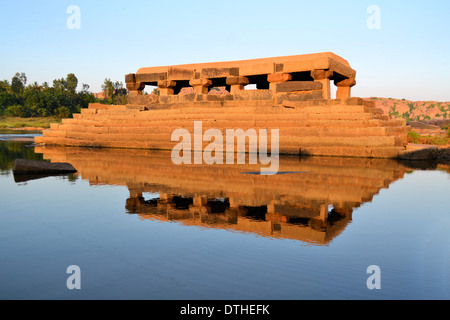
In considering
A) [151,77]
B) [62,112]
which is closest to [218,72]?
[151,77]

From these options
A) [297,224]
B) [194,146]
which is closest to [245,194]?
[297,224]

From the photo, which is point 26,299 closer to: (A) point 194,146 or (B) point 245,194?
(B) point 245,194

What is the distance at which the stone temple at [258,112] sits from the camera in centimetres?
1498

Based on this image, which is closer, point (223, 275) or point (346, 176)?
→ point (223, 275)

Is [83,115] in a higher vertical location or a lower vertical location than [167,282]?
higher

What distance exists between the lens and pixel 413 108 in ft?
360

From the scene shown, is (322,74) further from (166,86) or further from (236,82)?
(166,86)

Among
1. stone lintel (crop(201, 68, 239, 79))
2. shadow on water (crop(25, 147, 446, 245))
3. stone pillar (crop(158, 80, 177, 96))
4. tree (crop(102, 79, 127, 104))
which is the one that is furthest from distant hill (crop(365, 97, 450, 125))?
shadow on water (crop(25, 147, 446, 245))

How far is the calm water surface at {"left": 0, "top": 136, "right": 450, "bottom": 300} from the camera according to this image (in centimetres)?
318

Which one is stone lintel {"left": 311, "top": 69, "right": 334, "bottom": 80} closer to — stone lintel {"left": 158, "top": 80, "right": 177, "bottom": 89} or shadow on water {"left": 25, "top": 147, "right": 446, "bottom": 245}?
shadow on water {"left": 25, "top": 147, "right": 446, "bottom": 245}

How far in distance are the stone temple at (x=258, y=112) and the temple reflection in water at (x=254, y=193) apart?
223 cm
